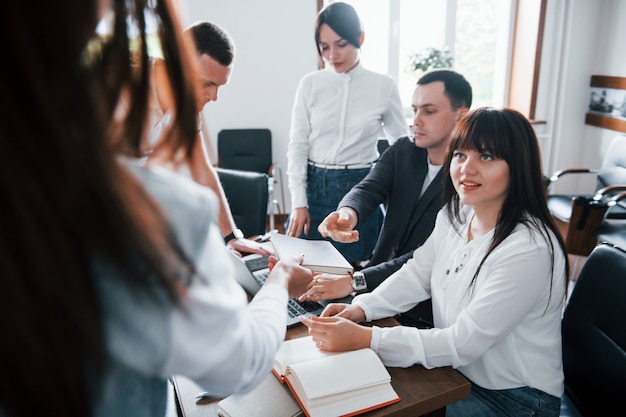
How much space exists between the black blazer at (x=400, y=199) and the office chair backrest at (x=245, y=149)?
2.11 m

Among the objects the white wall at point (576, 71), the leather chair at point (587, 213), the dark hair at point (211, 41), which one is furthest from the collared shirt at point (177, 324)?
the white wall at point (576, 71)

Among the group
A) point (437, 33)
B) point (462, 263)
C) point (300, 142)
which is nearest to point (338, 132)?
point (300, 142)

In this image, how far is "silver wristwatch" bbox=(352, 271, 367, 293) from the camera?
1439 millimetres

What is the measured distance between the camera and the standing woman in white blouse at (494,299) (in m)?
1.09

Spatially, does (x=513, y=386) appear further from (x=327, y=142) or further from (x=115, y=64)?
(x=327, y=142)

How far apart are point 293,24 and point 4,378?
13.0 ft

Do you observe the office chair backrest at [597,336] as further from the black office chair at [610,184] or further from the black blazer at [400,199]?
the black office chair at [610,184]

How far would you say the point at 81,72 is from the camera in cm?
38

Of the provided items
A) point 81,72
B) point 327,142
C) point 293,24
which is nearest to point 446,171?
point 327,142

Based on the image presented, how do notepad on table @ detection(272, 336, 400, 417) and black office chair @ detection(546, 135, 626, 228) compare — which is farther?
black office chair @ detection(546, 135, 626, 228)

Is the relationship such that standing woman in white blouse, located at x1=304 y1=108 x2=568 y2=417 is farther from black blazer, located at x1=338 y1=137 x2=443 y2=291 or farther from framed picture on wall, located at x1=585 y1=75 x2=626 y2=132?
framed picture on wall, located at x1=585 y1=75 x2=626 y2=132

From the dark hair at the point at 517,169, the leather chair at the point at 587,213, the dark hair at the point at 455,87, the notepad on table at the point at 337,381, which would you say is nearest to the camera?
the notepad on table at the point at 337,381

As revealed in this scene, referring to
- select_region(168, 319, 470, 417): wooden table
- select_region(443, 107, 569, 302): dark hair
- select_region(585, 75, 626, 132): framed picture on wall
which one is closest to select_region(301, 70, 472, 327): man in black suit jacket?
select_region(443, 107, 569, 302): dark hair

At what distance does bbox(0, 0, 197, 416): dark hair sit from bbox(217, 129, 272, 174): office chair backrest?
11.7 ft
